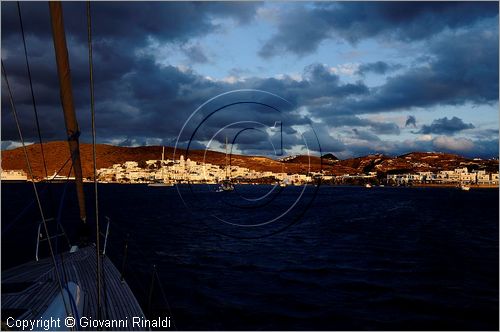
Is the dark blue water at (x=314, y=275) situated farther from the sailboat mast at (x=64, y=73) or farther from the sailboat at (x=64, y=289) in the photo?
the sailboat mast at (x=64, y=73)

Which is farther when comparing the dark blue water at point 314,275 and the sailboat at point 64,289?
the dark blue water at point 314,275

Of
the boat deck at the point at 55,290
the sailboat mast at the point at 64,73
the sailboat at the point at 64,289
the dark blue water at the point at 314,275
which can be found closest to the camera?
the sailboat at the point at 64,289

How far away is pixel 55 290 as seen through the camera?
14.4 meters

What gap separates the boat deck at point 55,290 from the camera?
12727 mm

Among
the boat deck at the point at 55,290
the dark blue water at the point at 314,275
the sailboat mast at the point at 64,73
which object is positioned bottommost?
the dark blue water at the point at 314,275

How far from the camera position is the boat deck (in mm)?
12727

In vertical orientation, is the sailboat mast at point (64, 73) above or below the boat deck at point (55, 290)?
above

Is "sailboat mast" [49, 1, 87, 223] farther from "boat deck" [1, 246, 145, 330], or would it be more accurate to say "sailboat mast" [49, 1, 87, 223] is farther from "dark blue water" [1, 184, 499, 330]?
"dark blue water" [1, 184, 499, 330]

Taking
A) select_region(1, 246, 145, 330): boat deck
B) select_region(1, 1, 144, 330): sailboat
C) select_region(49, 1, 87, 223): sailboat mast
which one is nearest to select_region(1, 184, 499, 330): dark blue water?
select_region(1, 246, 145, 330): boat deck

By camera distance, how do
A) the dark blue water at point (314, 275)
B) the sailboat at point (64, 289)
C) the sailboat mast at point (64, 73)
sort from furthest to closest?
the dark blue water at point (314, 275) → the sailboat mast at point (64, 73) → the sailboat at point (64, 289)

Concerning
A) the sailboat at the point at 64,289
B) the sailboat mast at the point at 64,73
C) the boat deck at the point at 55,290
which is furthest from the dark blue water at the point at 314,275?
the sailboat mast at the point at 64,73

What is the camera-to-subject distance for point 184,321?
795 inches

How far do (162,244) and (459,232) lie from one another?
4399 cm

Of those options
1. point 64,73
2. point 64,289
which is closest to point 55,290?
point 64,289
